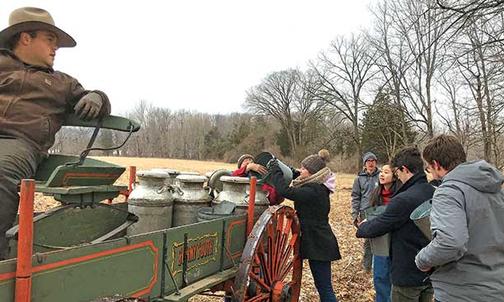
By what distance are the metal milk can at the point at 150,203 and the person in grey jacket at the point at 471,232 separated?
1937mm

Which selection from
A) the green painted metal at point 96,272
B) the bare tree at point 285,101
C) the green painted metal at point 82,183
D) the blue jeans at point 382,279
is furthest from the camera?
the bare tree at point 285,101

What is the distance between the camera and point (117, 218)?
12.2ft

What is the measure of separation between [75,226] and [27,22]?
4.52ft

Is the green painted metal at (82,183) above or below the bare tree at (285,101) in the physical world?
below

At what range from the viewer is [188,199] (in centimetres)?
390

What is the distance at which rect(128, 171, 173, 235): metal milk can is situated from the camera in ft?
12.0

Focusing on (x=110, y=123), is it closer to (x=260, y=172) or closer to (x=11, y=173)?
(x=11, y=173)

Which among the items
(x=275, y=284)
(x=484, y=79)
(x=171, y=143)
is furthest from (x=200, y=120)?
(x=275, y=284)

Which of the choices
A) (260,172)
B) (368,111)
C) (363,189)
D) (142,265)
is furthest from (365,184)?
(368,111)

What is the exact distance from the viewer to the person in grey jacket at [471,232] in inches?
100

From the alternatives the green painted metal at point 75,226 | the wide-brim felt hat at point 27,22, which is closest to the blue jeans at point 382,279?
the green painted metal at point 75,226

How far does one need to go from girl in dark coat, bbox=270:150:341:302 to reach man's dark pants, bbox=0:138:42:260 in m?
2.34

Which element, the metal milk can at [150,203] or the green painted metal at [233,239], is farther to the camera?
the metal milk can at [150,203]

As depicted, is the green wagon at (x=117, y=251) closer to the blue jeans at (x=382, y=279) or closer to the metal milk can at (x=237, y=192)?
the metal milk can at (x=237, y=192)
